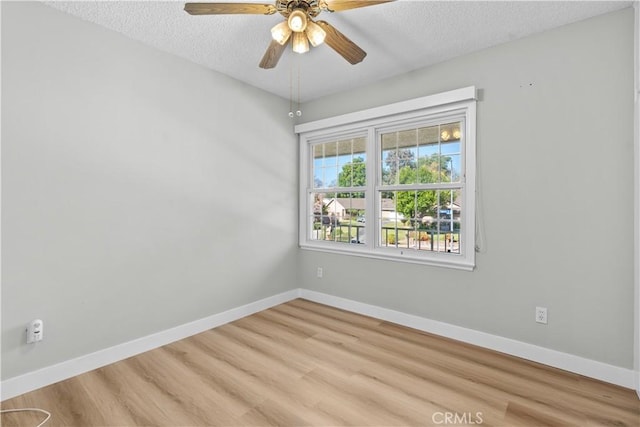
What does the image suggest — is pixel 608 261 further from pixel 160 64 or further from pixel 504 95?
pixel 160 64

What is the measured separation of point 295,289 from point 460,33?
10.4ft

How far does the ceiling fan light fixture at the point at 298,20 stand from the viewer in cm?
184

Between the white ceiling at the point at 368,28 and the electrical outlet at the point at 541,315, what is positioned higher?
the white ceiling at the point at 368,28

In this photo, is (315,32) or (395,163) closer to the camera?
(315,32)

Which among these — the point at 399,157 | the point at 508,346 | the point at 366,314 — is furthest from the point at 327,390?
the point at 399,157

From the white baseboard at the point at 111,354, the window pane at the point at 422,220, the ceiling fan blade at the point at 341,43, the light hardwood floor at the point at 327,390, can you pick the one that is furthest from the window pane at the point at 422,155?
the white baseboard at the point at 111,354

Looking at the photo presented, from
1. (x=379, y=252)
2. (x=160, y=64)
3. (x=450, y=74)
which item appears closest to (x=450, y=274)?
(x=379, y=252)

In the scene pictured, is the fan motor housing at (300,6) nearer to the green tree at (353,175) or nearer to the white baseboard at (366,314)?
the green tree at (353,175)

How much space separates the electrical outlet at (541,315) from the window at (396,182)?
571 mm

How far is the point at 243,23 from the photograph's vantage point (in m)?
2.32

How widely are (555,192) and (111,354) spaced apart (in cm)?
356

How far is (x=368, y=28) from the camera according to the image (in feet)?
7.88

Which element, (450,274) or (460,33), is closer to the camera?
(460,33)

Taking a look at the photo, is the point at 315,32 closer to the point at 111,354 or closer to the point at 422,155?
the point at 422,155
